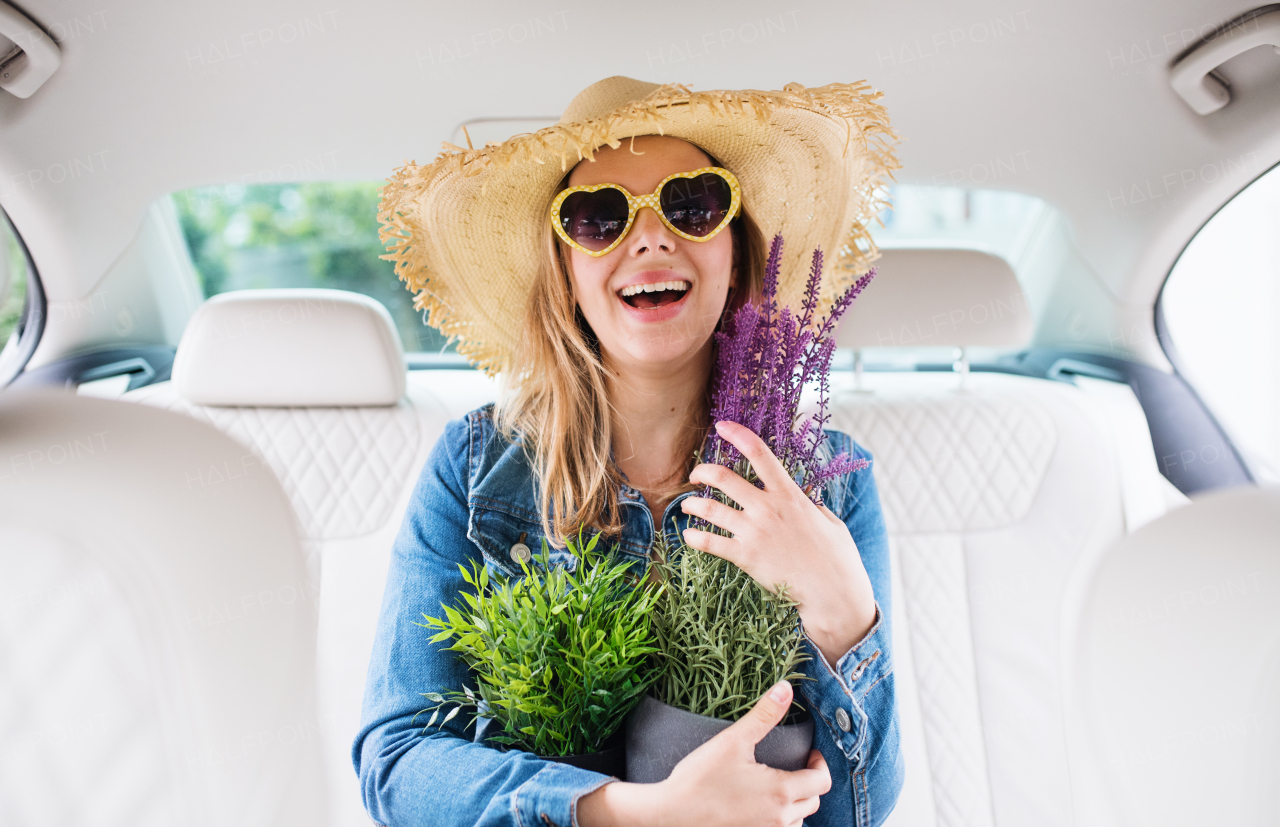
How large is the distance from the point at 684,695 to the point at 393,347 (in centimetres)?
137

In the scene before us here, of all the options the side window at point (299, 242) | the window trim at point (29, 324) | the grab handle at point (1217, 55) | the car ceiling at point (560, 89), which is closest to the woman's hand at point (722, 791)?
the car ceiling at point (560, 89)

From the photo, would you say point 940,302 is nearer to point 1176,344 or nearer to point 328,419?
point 1176,344

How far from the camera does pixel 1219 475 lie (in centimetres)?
203

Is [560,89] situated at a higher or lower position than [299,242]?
higher

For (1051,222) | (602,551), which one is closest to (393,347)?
(602,551)

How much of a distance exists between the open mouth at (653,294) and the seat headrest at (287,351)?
3.00 ft

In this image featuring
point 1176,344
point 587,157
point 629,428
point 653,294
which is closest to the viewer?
point 587,157

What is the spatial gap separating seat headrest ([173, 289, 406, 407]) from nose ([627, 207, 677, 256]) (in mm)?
955

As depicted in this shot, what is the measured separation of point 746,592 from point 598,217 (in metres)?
0.67

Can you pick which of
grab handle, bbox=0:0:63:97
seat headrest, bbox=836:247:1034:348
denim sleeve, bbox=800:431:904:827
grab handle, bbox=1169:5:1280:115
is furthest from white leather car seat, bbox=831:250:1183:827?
grab handle, bbox=0:0:63:97

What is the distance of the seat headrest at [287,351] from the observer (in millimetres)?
1922

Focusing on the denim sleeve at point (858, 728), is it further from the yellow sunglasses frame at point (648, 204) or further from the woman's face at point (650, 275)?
the yellow sunglasses frame at point (648, 204)

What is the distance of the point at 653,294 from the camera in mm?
1331

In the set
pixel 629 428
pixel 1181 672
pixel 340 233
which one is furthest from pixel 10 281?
pixel 1181 672
